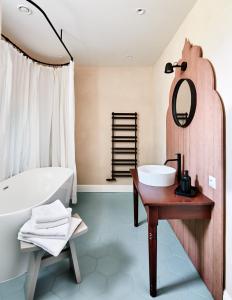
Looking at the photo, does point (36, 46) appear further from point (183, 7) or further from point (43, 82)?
point (183, 7)

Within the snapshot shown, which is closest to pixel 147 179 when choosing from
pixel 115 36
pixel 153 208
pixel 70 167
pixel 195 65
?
pixel 153 208

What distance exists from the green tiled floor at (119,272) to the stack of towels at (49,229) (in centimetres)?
45

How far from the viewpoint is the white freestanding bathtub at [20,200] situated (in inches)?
59.0

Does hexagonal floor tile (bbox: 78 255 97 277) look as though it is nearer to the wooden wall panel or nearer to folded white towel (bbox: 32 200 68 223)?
folded white towel (bbox: 32 200 68 223)

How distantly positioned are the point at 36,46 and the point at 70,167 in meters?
1.97

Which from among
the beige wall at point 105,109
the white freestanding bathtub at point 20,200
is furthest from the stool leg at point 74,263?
the beige wall at point 105,109

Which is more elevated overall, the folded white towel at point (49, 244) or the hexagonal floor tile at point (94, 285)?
the folded white towel at point (49, 244)

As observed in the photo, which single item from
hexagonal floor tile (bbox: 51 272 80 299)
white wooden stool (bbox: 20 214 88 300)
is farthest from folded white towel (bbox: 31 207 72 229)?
hexagonal floor tile (bbox: 51 272 80 299)

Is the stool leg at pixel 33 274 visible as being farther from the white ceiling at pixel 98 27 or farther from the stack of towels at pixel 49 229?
the white ceiling at pixel 98 27

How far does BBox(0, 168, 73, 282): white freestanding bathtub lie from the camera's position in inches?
59.0

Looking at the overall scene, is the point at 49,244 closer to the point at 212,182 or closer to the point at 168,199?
the point at 168,199

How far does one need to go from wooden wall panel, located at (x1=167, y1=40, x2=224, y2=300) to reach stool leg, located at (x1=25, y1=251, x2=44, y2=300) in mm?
1319

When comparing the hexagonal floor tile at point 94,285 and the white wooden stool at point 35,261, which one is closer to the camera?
the white wooden stool at point 35,261

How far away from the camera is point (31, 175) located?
278 cm
